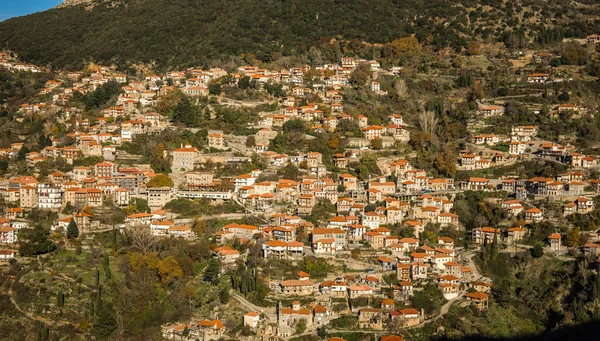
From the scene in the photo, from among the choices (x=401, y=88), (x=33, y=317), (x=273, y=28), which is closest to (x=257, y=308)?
(x=33, y=317)

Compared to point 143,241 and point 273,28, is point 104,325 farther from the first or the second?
point 273,28

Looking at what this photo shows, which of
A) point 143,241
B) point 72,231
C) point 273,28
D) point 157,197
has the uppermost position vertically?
point 273,28

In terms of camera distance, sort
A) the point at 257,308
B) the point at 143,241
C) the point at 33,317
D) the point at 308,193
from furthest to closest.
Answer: the point at 308,193
the point at 143,241
the point at 257,308
the point at 33,317

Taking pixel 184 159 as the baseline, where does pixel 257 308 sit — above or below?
below

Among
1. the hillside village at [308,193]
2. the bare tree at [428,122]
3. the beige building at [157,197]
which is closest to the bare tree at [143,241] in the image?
the hillside village at [308,193]

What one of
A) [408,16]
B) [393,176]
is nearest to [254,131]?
[393,176]

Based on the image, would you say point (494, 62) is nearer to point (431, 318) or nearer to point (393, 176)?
point (393, 176)

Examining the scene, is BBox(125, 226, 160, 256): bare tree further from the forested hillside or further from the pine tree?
the forested hillside

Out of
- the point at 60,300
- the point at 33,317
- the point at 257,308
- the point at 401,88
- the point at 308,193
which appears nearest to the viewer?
the point at 33,317
